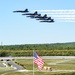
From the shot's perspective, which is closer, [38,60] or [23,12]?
[38,60]

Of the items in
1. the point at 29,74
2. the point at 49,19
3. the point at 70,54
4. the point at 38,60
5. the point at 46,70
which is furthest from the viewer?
the point at 70,54

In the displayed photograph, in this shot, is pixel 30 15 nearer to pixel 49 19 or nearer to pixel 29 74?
pixel 49 19

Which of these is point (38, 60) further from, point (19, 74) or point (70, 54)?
point (70, 54)

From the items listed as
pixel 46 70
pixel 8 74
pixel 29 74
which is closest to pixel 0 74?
pixel 8 74

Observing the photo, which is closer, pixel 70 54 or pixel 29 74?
pixel 29 74

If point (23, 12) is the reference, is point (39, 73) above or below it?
below

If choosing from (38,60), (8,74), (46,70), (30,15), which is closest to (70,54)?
(46,70)

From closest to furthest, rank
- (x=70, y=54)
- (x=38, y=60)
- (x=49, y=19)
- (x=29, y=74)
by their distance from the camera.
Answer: (x=38, y=60), (x=49, y=19), (x=29, y=74), (x=70, y=54)

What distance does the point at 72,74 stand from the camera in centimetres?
8281

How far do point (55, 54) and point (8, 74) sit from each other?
105 m

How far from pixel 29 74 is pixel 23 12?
20416mm

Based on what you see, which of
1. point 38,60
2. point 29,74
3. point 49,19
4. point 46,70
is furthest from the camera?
point 46,70

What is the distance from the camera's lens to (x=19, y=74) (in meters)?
95.6

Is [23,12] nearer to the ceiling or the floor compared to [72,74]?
nearer to the ceiling
